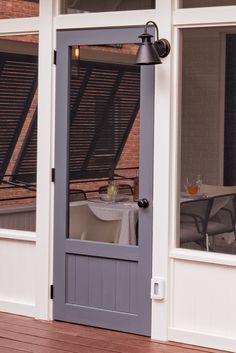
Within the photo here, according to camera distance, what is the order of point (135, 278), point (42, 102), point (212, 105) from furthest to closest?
1. point (42, 102)
2. point (135, 278)
3. point (212, 105)

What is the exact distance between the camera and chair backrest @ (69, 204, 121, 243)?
18.9 feet

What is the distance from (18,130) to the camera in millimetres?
6156

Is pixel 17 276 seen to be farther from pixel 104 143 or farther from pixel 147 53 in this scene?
pixel 147 53

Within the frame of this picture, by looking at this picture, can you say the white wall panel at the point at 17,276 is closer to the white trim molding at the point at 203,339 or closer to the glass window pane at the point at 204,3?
the white trim molding at the point at 203,339

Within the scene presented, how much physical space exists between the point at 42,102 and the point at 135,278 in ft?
4.76

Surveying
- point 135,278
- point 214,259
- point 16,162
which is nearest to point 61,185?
point 16,162

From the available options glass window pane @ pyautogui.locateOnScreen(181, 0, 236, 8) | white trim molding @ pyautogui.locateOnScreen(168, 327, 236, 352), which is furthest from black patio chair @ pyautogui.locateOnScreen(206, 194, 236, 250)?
glass window pane @ pyautogui.locateOnScreen(181, 0, 236, 8)

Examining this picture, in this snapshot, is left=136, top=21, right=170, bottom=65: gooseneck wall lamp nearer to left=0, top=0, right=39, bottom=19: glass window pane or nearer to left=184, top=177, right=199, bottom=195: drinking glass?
left=184, top=177, right=199, bottom=195: drinking glass

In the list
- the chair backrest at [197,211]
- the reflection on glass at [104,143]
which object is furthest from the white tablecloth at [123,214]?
the chair backrest at [197,211]

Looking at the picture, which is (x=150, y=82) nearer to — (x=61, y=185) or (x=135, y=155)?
(x=135, y=155)

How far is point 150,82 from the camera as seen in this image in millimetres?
5504

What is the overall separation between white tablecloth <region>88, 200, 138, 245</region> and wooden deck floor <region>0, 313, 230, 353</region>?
2.17 ft

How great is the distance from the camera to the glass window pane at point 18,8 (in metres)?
A: 6.04

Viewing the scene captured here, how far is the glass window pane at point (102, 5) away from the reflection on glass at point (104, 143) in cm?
26
